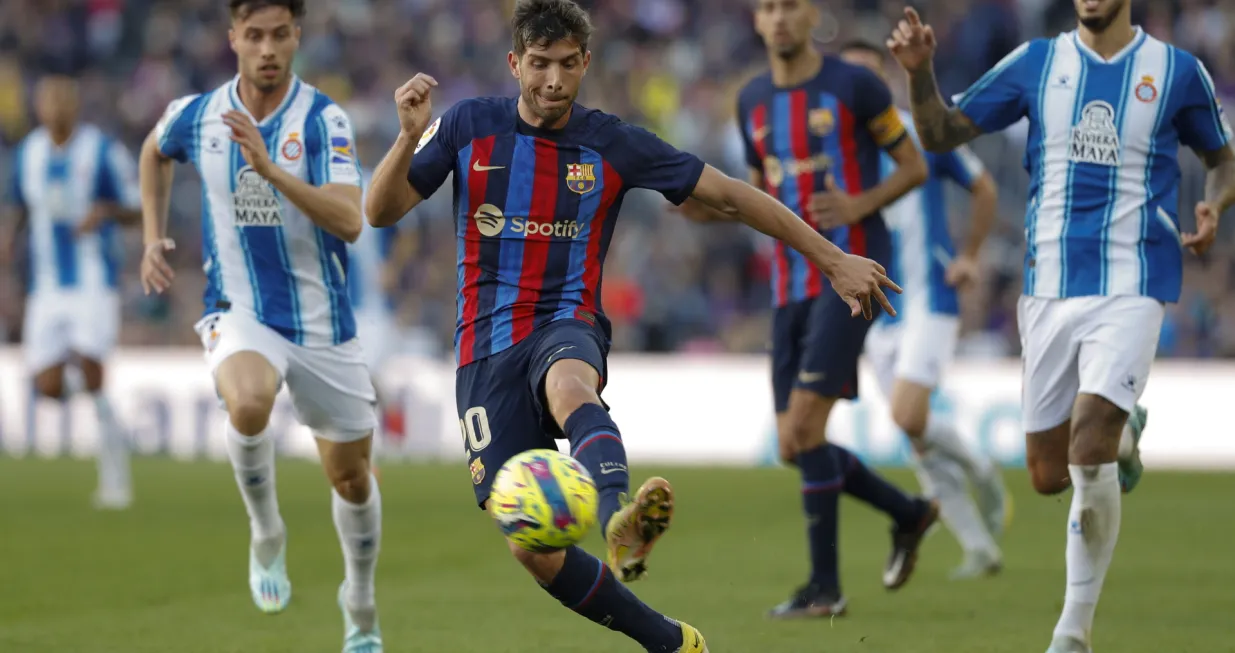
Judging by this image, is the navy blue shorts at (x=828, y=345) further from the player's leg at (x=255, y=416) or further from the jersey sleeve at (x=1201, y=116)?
the player's leg at (x=255, y=416)

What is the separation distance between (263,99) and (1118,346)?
12.0 feet

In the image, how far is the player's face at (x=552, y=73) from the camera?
5.60 meters

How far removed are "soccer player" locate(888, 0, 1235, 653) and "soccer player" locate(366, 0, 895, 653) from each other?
4.84 ft

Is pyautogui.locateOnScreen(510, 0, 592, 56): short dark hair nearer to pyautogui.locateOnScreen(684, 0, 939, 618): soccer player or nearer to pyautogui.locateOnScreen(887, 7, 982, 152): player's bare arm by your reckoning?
pyautogui.locateOnScreen(887, 7, 982, 152): player's bare arm

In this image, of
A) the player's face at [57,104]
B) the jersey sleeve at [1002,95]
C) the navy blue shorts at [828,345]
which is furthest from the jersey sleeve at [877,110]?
the player's face at [57,104]

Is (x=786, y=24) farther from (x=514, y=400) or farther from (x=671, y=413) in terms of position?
(x=671, y=413)

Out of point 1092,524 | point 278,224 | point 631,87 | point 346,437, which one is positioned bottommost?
point 1092,524

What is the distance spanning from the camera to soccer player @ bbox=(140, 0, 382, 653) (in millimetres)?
7148

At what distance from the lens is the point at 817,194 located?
8.24m

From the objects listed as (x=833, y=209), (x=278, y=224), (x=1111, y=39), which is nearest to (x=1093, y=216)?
(x=1111, y=39)

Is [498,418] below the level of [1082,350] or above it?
below

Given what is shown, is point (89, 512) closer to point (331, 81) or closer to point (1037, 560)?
point (1037, 560)

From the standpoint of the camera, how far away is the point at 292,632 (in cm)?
763

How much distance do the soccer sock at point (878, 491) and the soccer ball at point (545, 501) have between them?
4007 millimetres
